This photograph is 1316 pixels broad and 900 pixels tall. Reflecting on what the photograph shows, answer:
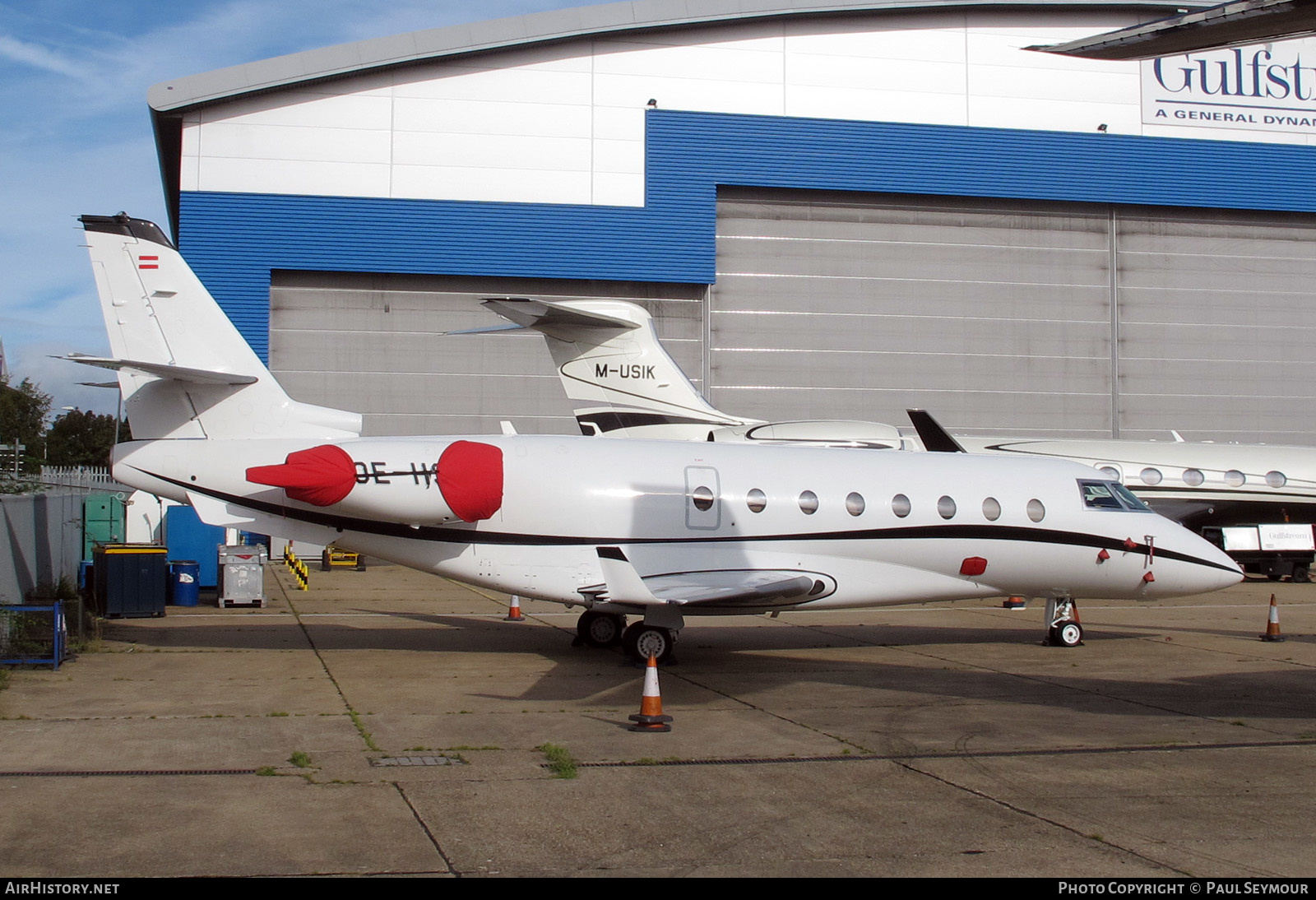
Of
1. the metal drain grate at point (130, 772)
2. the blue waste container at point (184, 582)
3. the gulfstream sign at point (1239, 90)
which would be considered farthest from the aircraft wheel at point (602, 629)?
the gulfstream sign at point (1239, 90)

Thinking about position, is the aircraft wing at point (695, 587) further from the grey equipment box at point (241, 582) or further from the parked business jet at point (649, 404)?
the grey equipment box at point (241, 582)

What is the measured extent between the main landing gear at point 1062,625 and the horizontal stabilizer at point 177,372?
11.1 m

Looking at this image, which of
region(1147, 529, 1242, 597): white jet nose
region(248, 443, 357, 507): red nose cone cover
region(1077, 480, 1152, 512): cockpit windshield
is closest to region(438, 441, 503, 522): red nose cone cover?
region(248, 443, 357, 507): red nose cone cover

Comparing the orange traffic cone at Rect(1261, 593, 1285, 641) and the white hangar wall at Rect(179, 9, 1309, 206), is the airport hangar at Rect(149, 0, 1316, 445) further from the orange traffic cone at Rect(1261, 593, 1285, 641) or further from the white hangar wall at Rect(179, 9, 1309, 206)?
the orange traffic cone at Rect(1261, 593, 1285, 641)

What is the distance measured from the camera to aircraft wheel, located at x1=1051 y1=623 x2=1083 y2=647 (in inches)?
635

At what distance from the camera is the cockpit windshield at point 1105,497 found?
1563cm

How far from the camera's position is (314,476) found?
43.2 feet

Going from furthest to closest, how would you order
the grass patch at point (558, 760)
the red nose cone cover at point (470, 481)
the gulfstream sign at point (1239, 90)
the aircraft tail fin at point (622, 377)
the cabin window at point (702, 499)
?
the gulfstream sign at point (1239, 90)
the aircraft tail fin at point (622, 377)
the cabin window at point (702, 499)
the red nose cone cover at point (470, 481)
the grass patch at point (558, 760)

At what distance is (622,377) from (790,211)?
14828mm

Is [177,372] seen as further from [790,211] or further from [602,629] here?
[790,211]

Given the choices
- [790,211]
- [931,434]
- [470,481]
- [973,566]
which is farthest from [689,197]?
[470,481]

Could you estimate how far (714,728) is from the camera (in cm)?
1036

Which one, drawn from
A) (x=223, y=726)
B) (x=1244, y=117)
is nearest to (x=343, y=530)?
(x=223, y=726)

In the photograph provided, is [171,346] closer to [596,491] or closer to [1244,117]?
[596,491]
